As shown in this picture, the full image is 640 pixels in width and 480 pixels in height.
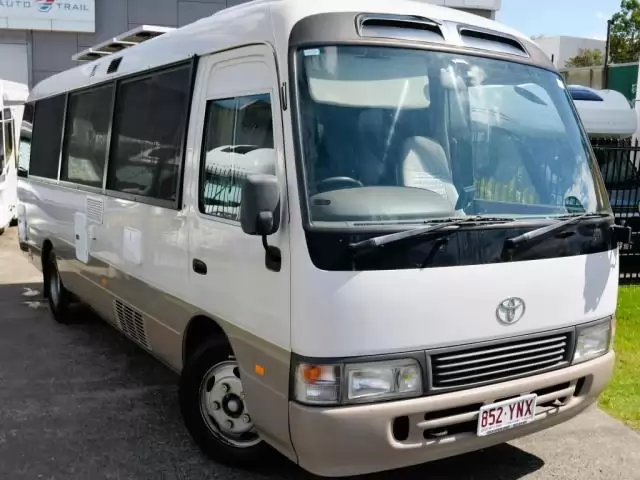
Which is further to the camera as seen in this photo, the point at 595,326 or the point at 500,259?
the point at 595,326

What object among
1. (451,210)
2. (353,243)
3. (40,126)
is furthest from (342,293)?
(40,126)

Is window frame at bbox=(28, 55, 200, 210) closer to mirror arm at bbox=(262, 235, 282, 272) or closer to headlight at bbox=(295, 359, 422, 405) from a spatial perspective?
mirror arm at bbox=(262, 235, 282, 272)

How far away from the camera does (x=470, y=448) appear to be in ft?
11.6

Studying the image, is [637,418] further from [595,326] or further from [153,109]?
[153,109]

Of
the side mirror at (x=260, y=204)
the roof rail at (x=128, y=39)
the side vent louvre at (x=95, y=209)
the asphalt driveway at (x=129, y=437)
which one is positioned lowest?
the asphalt driveway at (x=129, y=437)

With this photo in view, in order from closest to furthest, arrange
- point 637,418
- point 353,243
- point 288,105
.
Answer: point 353,243 < point 288,105 < point 637,418

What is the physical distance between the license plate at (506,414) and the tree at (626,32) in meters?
39.3

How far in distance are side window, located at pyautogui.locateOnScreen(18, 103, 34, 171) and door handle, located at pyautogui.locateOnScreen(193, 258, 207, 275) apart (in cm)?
541

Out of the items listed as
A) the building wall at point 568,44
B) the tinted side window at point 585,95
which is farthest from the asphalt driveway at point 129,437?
the building wall at point 568,44

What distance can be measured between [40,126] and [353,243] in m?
6.32

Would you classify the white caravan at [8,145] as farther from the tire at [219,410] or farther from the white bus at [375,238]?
the tire at [219,410]

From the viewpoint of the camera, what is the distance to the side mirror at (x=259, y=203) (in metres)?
3.20

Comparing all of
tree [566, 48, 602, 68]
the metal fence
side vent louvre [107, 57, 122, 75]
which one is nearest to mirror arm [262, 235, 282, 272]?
side vent louvre [107, 57, 122, 75]

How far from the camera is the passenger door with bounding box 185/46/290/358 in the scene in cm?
347
